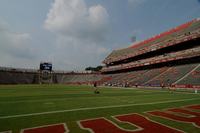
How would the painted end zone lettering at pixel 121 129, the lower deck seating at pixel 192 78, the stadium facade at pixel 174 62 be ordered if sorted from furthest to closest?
the stadium facade at pixel 174 62 < the lower deck seating at pixel 192 78 < the painted end zone lettering at pixel 121 129

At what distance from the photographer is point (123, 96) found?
20312mm

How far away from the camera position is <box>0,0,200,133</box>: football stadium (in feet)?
24.5

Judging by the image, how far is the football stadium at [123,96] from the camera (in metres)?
7.47

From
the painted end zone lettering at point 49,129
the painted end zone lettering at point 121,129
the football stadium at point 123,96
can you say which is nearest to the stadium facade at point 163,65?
the football stadium at point 123,96

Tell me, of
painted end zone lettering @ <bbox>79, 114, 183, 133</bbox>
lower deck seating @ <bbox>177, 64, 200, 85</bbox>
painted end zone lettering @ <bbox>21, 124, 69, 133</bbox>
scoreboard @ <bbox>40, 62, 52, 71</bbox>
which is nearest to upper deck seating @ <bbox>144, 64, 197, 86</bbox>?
lower deck seating @ <bbox>177, 64, 200, 85</bbox>

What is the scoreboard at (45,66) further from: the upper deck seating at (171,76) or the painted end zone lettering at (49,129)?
the painted end zone lettering at (49,129)

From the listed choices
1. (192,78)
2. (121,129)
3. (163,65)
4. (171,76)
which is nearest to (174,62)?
(163,65)

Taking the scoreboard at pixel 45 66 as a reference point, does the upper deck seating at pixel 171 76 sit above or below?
below

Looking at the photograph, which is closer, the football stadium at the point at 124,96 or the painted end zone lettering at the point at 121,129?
the painted end zone lettering at the point at 121,129

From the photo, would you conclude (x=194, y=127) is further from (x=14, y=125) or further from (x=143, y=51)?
(x=143, y=51)

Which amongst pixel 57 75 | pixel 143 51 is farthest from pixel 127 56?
pixel 57 75

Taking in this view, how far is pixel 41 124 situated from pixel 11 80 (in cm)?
7988

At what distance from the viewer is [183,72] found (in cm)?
4084

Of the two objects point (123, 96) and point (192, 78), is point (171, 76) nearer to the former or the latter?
point (192, 78)
